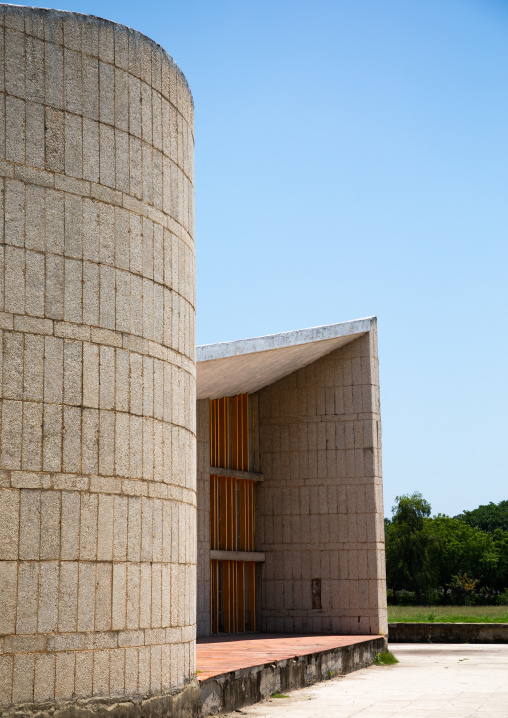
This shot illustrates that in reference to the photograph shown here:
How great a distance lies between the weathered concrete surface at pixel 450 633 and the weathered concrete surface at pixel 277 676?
26.2 ft

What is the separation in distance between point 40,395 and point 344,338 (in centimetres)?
1250

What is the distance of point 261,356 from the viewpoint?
18.4 m

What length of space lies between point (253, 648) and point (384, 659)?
13.5 ft

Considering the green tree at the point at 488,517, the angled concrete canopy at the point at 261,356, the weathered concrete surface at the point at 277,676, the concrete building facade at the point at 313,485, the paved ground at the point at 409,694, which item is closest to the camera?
the weathered concrete surface at the point at 277,676

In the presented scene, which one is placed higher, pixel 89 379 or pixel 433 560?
pixel 89 379

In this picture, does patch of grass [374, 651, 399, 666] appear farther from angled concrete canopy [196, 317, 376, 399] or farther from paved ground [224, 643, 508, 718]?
angled concrete canopy [196, 317, 376, 399]

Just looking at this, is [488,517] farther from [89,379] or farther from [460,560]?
[89,379]

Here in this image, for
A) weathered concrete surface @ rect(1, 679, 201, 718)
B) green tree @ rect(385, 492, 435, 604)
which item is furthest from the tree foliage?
weathered concrete surface @ rect(1, 679, 201, 718)

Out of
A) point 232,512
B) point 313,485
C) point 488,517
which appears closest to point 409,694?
point 313,485

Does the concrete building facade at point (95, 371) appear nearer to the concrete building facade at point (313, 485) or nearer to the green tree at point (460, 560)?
the concrete building facade at point (313, 485)

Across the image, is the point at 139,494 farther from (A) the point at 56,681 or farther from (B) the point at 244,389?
(B) the point at 244,389

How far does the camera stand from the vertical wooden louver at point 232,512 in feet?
66.1

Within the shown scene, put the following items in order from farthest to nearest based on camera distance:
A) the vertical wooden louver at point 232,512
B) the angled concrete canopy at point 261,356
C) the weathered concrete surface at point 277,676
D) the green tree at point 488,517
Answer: the green tree at point 488,517 → the vertical wooden louver at point 232,512 → the angled concrete canopy at point 261,356 → the weathered concrete surface at point 277,676

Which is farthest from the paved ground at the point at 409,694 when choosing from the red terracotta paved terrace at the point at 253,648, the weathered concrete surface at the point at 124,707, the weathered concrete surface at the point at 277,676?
the weathered concrete surface at the point at 124,707
